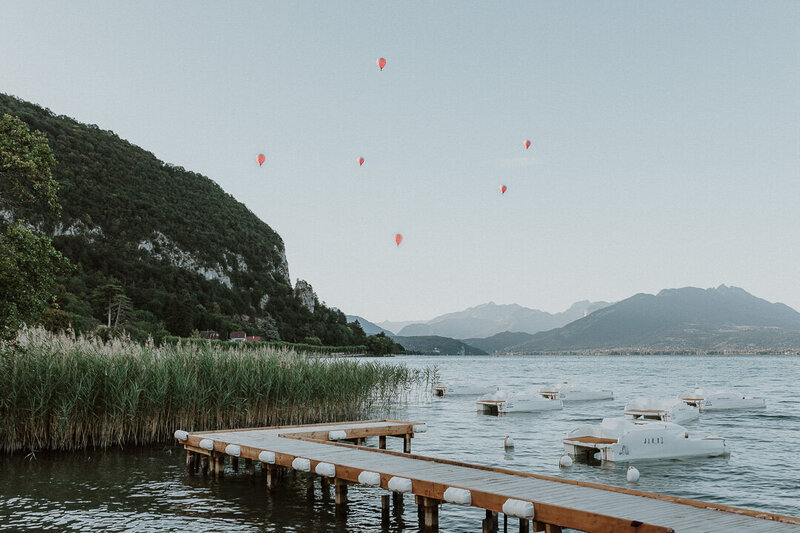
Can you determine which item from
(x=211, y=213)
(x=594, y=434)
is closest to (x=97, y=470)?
(x=594, y=434)

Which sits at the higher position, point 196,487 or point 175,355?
point 175,355

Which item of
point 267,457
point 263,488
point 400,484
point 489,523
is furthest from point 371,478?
point 263,488

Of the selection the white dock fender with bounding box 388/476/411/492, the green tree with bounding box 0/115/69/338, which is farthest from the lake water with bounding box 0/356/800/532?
the green tree with bounding box 0/115/69/338

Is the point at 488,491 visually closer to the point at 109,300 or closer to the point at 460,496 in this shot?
the point at 460,496

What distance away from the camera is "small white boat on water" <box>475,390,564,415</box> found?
27.4m

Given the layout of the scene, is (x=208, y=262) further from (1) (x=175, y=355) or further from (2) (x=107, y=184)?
(1) (x=175, y=355)

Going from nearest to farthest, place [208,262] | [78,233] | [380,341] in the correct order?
[78,233]
[208,262]
[380,341]

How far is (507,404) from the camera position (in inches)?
1083

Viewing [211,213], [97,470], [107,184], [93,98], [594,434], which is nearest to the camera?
[97,470]

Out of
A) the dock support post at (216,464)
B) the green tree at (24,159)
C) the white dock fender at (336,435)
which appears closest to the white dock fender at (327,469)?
the dock support post at (216,464)

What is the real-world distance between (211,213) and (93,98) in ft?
214

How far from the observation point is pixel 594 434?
53.1 feet

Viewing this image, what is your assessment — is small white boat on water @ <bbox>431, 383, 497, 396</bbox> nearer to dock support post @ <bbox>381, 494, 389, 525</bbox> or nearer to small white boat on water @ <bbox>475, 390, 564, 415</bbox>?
small white boat on water @ <bbox>475, 390, 564, 415</bbox>

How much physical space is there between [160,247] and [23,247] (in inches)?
3617
